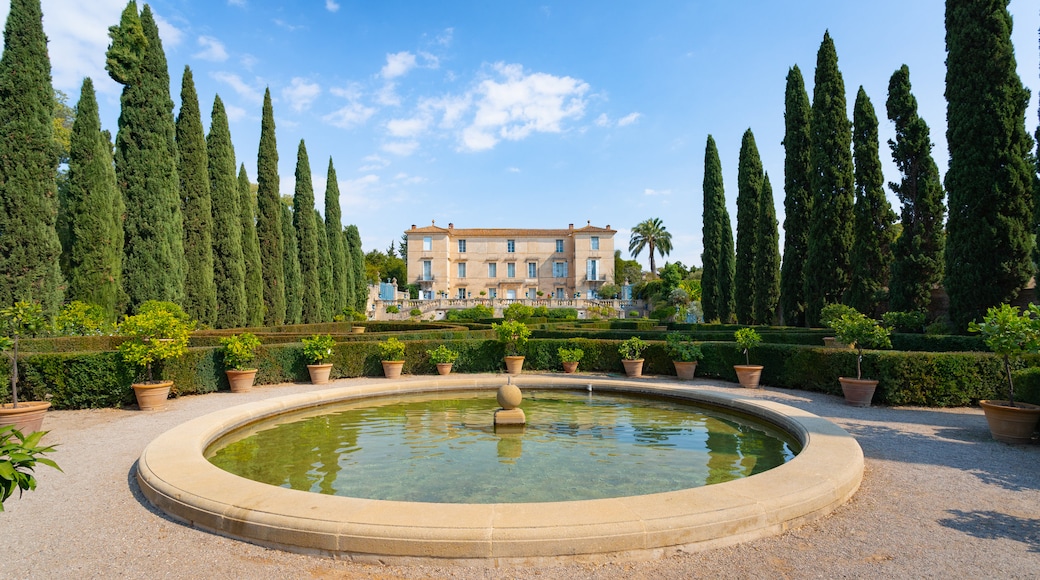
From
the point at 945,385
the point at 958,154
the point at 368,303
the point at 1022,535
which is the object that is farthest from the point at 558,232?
the point at 1022,535

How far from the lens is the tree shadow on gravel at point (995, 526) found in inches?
135

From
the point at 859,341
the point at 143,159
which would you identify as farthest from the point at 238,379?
the point at 143,159

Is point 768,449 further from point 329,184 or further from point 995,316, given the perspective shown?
point 329,184

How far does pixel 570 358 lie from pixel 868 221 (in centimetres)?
1162

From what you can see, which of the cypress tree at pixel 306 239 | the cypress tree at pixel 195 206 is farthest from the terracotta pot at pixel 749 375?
the cypress tree at pixel 306 239

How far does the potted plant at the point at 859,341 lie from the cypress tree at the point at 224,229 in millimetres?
20611

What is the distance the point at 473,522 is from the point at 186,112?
71.9 feet

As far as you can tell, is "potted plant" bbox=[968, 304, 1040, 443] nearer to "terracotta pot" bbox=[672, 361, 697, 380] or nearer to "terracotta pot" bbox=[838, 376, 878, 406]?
"terracotta pot" bbox=[838, 376, 878, 406]

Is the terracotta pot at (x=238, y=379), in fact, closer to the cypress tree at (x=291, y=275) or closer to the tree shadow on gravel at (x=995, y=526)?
the tree shadow on gravel at (x=995, y=526)

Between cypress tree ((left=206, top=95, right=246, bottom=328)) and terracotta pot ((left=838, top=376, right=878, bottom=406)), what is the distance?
67.9 feet

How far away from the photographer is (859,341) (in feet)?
29.8

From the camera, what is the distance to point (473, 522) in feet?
10.8

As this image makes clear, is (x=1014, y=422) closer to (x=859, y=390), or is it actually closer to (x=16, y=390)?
(x=859, y=390)

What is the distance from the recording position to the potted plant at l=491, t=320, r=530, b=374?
12.3 metres
